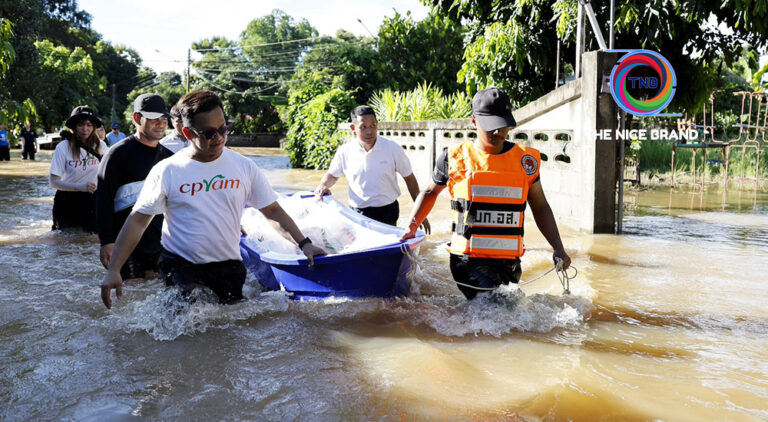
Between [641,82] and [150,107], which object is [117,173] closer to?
[150,107]

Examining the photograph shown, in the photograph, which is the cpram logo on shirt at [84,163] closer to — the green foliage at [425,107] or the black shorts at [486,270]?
the black shorts at [486,270]

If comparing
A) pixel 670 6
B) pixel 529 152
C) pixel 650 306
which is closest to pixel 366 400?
pixel 529 152

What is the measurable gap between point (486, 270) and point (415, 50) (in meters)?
23.4

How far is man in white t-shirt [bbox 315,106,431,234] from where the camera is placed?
6590mm

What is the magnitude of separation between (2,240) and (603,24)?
10614 millimetres

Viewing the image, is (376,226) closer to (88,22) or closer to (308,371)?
(308,371)

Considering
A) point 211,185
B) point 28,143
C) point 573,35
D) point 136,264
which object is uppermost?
point 573,35

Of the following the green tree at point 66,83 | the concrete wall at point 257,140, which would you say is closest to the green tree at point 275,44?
the concrete wall at point 257,140


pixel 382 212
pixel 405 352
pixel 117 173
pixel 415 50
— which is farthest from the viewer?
pixel 415 50

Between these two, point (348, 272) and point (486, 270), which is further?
point (348, 272)

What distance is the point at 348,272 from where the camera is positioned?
5.01 metres

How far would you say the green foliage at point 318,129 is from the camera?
71.9 feet

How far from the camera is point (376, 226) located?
593 centimetres

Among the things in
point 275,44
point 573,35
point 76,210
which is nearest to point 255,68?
point 275,44
